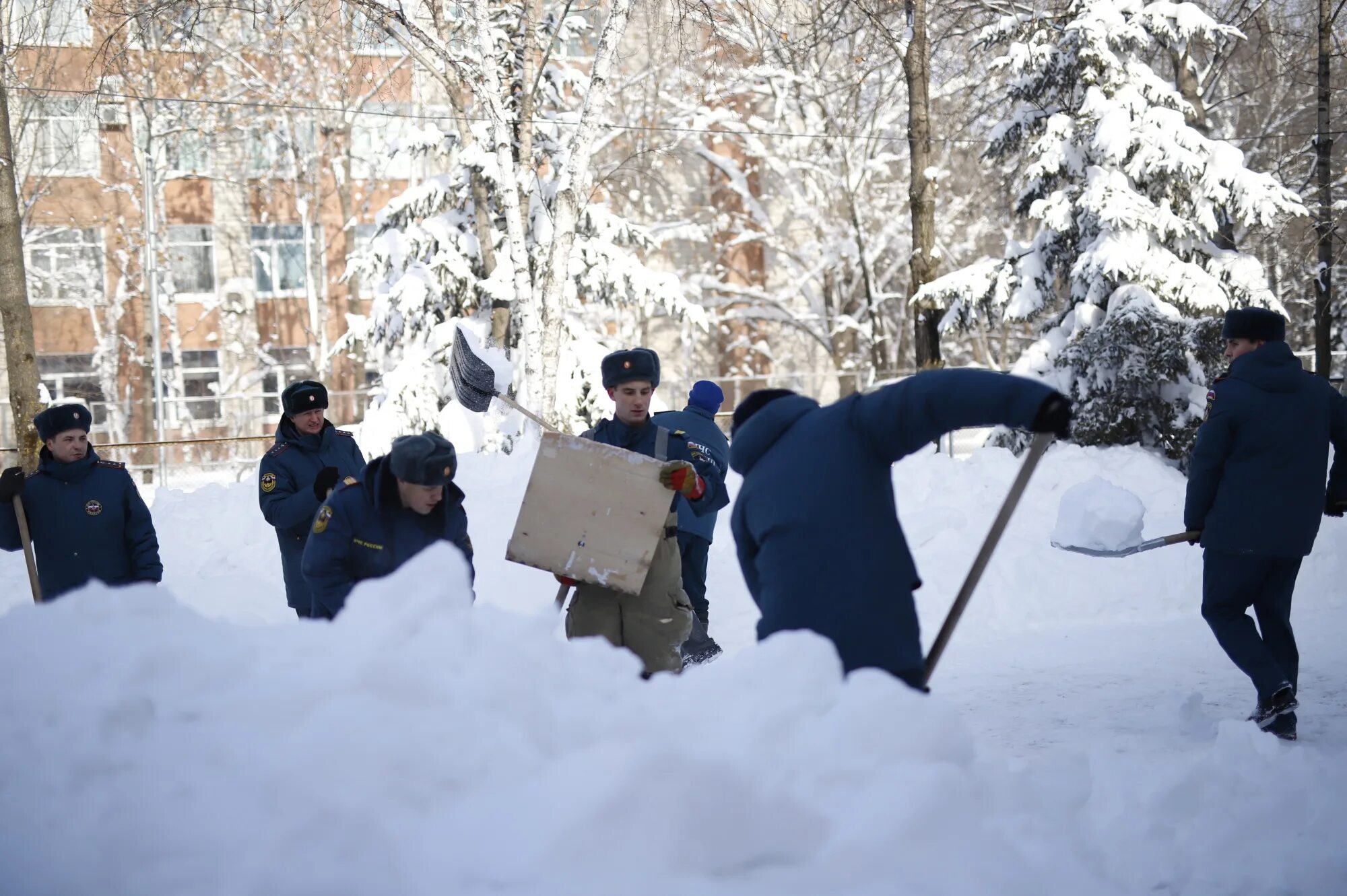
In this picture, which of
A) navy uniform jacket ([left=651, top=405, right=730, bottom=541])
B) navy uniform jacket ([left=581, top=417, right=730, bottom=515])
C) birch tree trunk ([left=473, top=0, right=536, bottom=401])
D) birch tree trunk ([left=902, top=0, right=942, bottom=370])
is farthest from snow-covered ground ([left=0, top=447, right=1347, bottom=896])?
birch tree trunk ([left=902, top=0, right=942, bottom=370])

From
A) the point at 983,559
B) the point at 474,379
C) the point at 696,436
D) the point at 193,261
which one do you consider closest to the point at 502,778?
the point at 983,559

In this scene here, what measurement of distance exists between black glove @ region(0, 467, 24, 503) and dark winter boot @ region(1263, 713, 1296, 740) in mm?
965

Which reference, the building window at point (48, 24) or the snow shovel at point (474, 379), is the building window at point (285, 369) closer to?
the building window at point (48, 24)

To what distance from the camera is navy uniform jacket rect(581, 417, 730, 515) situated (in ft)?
17.8

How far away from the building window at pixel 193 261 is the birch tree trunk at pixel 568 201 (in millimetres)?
18937

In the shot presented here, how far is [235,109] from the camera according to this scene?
1044 inches

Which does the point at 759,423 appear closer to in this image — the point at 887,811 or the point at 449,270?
the point at 887,811

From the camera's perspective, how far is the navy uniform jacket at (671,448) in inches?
214

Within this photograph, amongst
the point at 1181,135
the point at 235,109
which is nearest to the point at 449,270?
the point at 1181,135

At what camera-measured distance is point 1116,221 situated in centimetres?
1418

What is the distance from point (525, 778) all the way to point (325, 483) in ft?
9.55

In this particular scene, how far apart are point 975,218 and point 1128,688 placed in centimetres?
2557

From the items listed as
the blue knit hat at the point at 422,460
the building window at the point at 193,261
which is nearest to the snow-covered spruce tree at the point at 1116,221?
the blue knit hat at the point at 422,460

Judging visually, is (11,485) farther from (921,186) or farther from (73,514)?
(921,186)
